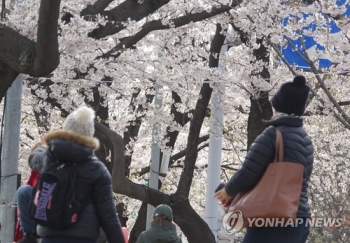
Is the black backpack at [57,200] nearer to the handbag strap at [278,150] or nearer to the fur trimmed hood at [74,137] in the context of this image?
the fur trimmed hood at [74,137]

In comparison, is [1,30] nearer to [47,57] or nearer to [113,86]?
[47,57]

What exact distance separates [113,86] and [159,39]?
43.3 inches

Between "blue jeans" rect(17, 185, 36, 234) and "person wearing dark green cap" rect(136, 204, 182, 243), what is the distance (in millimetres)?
1993

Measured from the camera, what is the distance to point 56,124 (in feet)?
46.2

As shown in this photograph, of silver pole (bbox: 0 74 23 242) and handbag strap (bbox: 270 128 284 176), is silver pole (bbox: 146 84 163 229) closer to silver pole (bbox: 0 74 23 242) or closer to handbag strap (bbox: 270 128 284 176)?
silver pole (bbox: 0 74 23 242)

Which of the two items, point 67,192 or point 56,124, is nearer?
point 67,192

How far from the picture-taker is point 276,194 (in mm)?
3980

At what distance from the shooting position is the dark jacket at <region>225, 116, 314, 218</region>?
158 inches

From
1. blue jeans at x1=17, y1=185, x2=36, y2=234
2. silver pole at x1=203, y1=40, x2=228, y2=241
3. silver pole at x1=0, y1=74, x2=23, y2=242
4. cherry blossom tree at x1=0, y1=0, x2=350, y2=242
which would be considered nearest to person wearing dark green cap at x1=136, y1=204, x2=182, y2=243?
silver pole at x1=0, y1=74, x2=23, y2=242

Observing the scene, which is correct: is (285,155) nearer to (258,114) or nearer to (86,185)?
(86,185)

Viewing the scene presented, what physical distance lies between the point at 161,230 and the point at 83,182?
2419mm

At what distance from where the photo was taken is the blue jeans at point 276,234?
410 centimetres

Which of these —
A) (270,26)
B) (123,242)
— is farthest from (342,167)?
(123,242)

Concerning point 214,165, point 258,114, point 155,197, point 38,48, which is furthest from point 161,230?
point 214,165
